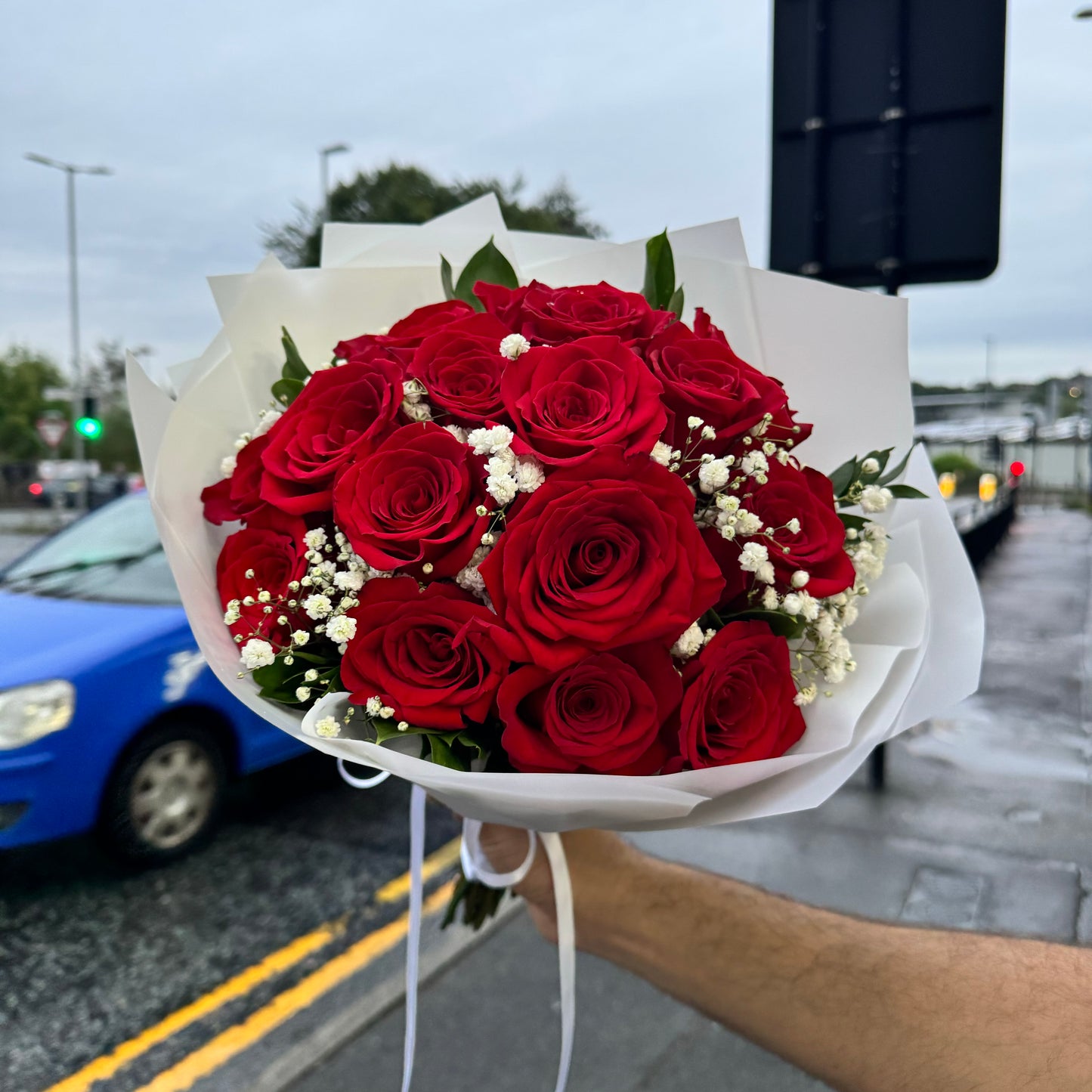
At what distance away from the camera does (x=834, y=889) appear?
354 cm

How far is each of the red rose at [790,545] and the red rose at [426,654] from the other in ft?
1.01

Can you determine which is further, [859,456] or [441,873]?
[441,873]

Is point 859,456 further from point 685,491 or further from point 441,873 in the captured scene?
point 441,873

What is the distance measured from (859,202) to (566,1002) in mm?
3891

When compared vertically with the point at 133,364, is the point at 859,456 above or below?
→ below

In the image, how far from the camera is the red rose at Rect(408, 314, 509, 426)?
1088 millimetres

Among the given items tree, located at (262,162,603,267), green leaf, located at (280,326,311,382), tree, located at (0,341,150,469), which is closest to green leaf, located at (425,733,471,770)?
green leaf, located at (280,326,311,382)

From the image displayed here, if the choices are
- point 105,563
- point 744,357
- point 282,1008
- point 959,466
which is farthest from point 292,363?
point 959,466

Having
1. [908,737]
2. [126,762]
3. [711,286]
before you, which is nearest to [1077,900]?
[908,737]

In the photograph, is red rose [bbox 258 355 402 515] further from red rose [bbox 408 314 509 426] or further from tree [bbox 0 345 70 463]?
tree [bbox 0 345 70 463]

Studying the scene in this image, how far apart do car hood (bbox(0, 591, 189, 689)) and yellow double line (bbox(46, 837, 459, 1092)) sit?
128 cm

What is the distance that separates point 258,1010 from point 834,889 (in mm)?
2141

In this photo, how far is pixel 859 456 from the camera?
1351 mm

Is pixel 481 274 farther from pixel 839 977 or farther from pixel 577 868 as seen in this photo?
A: pixel 839 977
